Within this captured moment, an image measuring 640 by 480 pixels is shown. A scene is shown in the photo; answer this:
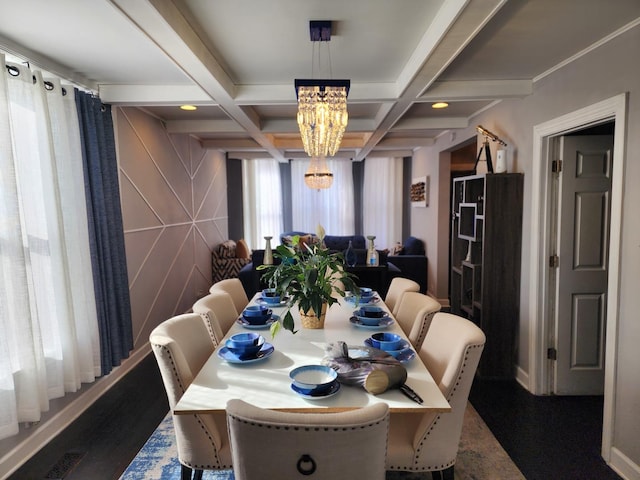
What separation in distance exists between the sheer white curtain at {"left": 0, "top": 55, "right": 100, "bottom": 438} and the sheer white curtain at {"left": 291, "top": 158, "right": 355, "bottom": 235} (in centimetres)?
573

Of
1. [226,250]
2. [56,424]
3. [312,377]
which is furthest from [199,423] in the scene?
[226,250]

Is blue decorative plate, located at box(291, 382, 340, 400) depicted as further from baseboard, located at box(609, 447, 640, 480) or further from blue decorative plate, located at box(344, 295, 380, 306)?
baseboard, located at box(609, 447, 640, 480)

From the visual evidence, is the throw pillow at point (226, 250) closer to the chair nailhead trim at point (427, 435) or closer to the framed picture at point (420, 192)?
the framed picture at point (420, 192)

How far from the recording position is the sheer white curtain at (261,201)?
317 inches

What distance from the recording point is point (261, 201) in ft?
26.7

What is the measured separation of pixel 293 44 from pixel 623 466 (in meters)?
2.99

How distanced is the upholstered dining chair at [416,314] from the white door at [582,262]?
1258mm

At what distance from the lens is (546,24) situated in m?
1.98

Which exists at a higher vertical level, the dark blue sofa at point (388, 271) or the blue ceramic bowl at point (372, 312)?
the blue ceramic bowl at point (372, 312)

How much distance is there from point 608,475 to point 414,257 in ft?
11.9

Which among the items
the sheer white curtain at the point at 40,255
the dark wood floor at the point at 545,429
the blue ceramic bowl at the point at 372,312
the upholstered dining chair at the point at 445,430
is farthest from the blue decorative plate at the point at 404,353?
the sheer white curtain at the point at 40,255

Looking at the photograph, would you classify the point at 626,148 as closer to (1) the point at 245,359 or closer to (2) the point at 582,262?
(2) the point at 582,262

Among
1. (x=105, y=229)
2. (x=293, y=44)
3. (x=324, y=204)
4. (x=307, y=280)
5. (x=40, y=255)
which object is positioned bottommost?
(x=307, y=280)

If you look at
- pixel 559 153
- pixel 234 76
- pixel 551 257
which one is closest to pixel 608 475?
pixel 551 257
